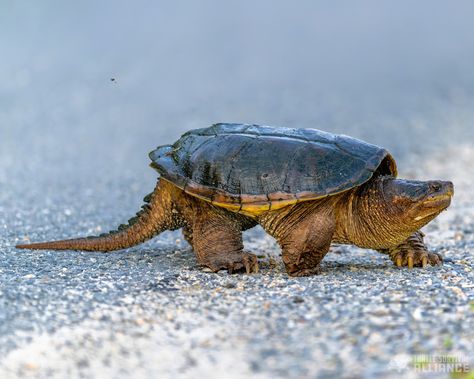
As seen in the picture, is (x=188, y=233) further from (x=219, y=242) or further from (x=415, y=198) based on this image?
(x=415, y=198)

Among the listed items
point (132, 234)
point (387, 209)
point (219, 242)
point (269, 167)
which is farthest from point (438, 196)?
point (132, 234)

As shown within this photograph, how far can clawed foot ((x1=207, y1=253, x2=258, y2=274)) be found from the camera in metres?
4.87

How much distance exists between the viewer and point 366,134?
12.6 m

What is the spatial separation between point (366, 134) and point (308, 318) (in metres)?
9.33

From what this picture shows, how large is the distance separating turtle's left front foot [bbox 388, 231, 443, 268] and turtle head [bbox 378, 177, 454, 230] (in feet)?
1.46

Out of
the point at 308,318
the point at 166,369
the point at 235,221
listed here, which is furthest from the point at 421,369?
the point at 235,221

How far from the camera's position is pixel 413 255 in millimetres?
5105

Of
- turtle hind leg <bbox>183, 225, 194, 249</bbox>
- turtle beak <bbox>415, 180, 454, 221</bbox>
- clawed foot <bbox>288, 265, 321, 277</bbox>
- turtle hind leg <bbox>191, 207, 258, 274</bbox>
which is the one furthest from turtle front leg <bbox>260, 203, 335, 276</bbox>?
turtle hind leg <bbox>183, 225, 194, 249</bbox>

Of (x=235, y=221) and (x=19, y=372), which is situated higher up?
(x=235, y=221)

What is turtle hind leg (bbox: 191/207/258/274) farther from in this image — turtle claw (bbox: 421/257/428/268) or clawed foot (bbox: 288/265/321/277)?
turtle claw (bbox: 421/257/428/268)

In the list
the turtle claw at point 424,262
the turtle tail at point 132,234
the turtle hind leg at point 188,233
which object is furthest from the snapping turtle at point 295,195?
the turtle hind leg at point 188,233

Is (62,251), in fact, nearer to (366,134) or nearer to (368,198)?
(368,198)

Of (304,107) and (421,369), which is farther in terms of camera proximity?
(304,107)

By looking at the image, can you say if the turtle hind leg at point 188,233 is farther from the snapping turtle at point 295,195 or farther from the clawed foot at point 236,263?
the clawed foot at point 236,263
